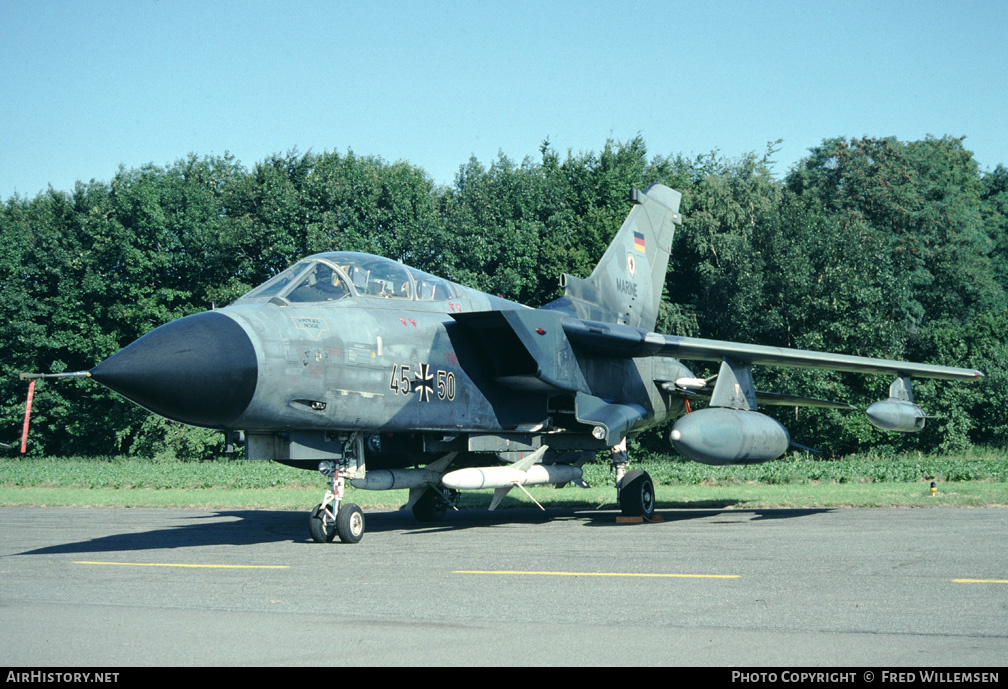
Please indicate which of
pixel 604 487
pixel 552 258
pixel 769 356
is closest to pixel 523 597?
pixel 769 356

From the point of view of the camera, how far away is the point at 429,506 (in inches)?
603

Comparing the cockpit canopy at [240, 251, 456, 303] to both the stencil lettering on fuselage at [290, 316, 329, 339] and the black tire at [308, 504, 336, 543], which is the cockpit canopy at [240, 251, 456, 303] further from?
the black tire at [308, 504, 336, 543]

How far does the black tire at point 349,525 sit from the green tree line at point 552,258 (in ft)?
98.1

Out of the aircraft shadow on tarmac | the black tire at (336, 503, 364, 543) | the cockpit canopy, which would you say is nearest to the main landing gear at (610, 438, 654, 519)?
the aircraft shadow on tarmac

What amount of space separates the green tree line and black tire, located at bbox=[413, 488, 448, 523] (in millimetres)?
26126

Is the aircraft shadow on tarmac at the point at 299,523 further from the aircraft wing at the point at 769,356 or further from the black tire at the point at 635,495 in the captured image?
the aircraft wing at the point at 769,356

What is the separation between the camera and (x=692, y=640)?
5387mm

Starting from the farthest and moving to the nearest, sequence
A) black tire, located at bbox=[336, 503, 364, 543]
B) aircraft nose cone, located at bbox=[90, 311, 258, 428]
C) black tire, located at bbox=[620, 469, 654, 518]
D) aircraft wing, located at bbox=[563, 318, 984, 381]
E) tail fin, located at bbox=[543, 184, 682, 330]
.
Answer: tail fin, located at bbox=[543, 184, 682, 330] < black tire, located at bbox=[620, 469, 654, 518] < aircraft wing, located at bbox=[563, 318, 984, 381] < black tire, located at bbox=[336, 503, 364, 543] < aircraft nose cone, located at bbox=[90, 311, 258, 428]

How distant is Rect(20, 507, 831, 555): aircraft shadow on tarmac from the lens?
1219 cm

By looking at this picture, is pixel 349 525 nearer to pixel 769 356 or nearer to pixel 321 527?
pixel 321 527

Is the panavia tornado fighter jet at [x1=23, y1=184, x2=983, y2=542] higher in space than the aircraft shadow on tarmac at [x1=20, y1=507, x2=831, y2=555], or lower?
higher

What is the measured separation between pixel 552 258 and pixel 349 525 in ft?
118
